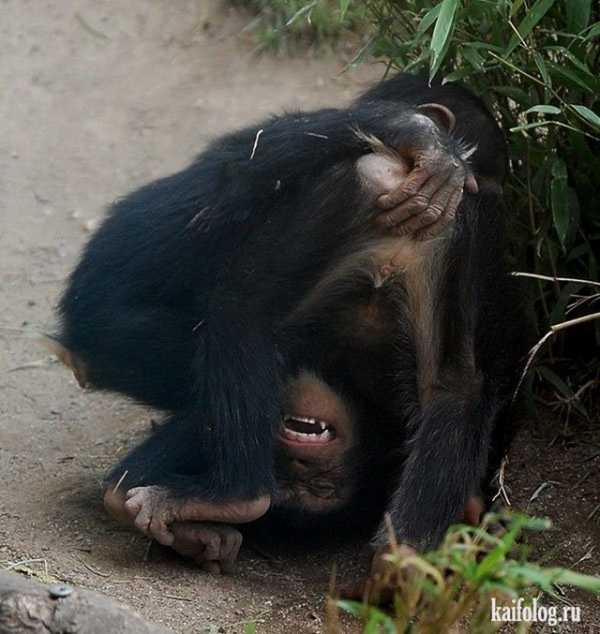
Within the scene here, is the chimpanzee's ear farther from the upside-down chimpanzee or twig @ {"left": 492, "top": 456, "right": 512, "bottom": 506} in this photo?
twig @ {"left": 492, "top": 456, "right": 512, "bottom": 506}

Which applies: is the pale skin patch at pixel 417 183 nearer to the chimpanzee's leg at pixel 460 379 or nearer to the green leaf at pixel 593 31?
the chimpanzee's leg at pixel 460 379

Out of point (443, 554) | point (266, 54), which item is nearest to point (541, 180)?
point (443, 554)

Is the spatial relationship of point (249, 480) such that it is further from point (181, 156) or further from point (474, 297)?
point (181, 156)

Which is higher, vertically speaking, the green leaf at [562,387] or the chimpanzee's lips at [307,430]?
the chimpanzee's lips at [307,430]

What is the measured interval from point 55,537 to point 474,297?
4.62 ft

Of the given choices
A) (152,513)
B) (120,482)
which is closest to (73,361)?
(120,482)

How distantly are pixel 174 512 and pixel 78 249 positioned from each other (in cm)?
287

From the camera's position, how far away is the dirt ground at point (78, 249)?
3689mm

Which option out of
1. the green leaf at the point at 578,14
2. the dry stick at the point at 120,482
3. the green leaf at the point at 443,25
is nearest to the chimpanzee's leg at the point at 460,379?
the green leaf at the point at 443,25

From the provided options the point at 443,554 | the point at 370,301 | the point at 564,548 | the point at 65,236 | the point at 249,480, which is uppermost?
the point at 443,554

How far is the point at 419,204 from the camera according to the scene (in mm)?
3535

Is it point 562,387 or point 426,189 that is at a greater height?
point 426,189

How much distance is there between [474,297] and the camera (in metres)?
3.79

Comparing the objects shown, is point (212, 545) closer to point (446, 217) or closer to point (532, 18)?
point (446, 217)
